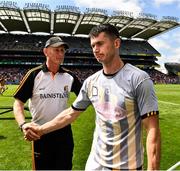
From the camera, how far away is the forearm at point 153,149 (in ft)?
9.97

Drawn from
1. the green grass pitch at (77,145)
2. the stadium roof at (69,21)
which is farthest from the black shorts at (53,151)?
the stadium roof at (69,21)

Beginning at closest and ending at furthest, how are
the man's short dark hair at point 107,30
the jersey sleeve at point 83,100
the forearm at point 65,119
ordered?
the man's short dark hair at point 107,30, the jersey sleeve at point 83,100, the forearm at point 65,119

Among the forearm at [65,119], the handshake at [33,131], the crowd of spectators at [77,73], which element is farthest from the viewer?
the crowd of spectators at [77,73]

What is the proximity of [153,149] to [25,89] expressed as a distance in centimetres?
263

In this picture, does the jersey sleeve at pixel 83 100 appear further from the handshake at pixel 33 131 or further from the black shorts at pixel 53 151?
the black shorts at pixel 53 151

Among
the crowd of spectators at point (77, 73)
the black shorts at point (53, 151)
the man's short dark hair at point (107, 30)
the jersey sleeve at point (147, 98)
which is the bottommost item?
the black shorts at point (53, 151)

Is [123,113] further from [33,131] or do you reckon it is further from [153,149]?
[33,131]

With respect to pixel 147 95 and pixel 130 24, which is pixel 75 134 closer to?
pixel 147 95

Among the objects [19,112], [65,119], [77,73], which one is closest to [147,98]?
[65,119]

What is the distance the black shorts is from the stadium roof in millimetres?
62726

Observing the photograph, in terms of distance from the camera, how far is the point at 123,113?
131 inches

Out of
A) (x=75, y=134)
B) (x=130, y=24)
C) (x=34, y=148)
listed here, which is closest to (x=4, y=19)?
(x=130, y=24)

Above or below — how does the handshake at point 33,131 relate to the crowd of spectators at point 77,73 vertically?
below

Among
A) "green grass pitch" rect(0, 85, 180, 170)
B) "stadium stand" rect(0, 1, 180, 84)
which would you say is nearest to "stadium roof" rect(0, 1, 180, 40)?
"stadium stand" rect(0, 1, 180, 84)
